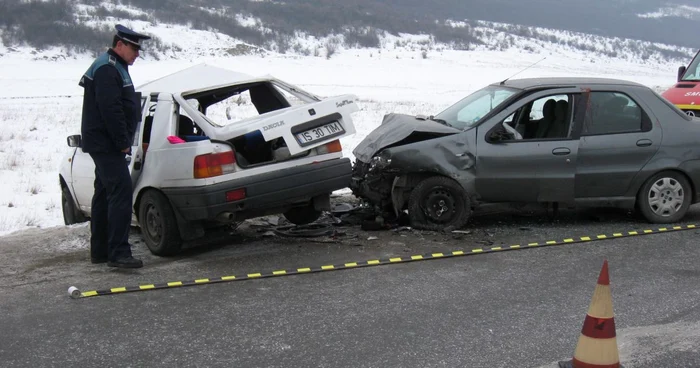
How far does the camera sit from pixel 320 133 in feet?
22.6

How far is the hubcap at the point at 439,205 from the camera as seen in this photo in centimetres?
734

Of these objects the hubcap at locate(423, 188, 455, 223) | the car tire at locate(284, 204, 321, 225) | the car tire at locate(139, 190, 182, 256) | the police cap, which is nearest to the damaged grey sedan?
the hubcap at locate(423, 188, 455, 223)

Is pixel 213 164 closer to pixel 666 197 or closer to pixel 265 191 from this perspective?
pixel 265 191

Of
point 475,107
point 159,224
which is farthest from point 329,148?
point 475,107

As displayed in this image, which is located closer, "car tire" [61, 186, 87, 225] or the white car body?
the white car body

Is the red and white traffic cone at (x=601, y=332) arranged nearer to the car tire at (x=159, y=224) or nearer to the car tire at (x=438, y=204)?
the car tire at (x=438, y=204)

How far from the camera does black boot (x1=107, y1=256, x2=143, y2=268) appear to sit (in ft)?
20.7

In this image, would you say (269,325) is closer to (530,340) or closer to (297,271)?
(297,271)

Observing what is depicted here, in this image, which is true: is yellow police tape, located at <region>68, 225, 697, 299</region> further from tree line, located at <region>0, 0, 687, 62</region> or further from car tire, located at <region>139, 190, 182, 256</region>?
tree line, located at <region>0, 0, 687, 62</region>

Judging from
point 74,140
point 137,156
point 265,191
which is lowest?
point 265,191

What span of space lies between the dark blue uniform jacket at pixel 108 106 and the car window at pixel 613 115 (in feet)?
15.0

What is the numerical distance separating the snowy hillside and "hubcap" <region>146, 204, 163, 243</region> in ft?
7.95

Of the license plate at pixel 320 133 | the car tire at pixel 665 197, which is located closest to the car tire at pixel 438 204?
the license plate at pixel 320 133

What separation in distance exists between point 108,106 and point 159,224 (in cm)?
123
